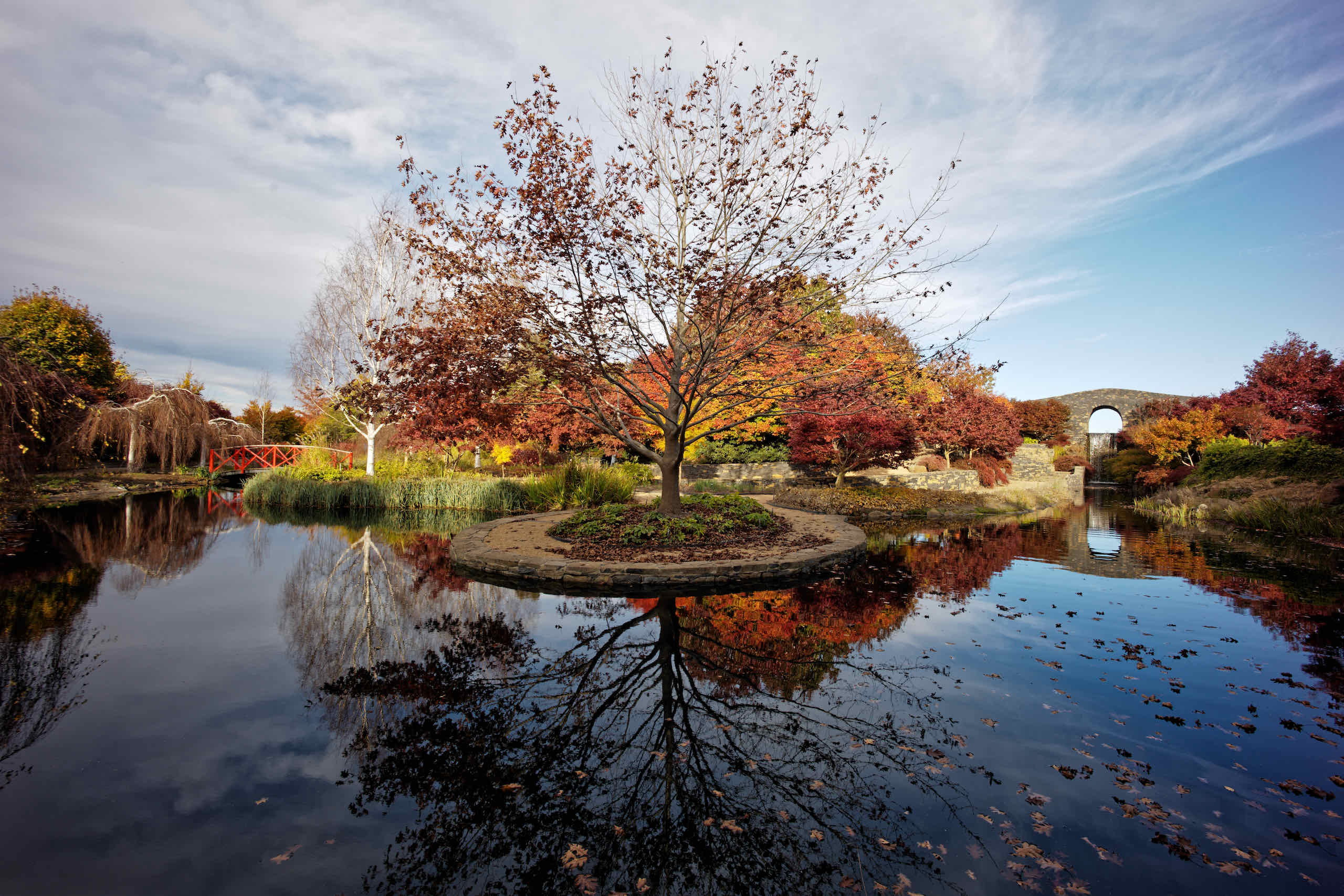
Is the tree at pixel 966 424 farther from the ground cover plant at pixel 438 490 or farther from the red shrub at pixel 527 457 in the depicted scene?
the red shrub at pixel 527 457

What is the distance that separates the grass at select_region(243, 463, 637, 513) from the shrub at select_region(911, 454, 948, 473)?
11.2m

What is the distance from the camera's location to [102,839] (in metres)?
2.37

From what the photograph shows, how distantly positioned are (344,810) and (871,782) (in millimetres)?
2510

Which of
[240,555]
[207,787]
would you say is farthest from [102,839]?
[240,555]

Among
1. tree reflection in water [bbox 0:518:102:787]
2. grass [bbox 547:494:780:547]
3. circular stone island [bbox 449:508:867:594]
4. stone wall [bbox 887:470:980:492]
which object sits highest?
stone wall [bbox 887:470:980:492]

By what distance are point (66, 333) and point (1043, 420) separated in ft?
161

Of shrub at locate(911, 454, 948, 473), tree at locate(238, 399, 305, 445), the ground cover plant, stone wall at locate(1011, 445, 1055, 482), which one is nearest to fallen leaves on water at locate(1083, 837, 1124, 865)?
the ground cover plant

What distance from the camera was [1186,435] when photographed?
22828mm

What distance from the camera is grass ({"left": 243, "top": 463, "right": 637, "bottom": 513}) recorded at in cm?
1350

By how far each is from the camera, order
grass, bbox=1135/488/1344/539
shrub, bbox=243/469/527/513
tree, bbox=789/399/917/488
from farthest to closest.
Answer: tree, bbox=789/399/917/488 < shrub, bbox=243/469/527/513 < grass, bbox=1135/488/1344/539

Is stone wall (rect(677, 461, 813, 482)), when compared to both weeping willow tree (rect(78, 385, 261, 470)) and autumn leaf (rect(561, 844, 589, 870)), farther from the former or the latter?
weeping willow tree (rect(78, 385, 261, 470))

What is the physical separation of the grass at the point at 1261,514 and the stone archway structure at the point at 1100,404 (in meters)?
23.3

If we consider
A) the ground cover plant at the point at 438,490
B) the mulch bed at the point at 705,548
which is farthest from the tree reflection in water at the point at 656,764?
the ground cover plant at the point at 438,490

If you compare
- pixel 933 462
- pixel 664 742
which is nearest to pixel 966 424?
pixel 933 462
